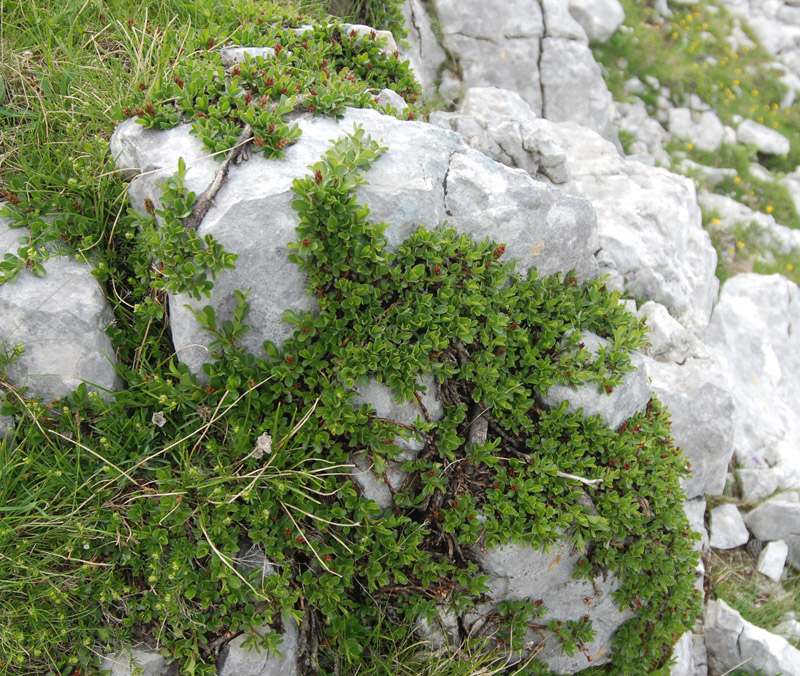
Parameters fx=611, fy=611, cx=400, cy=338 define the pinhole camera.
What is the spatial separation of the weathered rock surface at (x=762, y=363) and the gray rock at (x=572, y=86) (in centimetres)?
312

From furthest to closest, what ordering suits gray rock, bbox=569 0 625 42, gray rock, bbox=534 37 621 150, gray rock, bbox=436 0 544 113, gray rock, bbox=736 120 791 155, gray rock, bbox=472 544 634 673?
gray rock, bbox=736 120 791 155 < gray rock, bbox=569 0 625 42 < gray rock, bbox=534 37 621 150 < gray rock, bbox=436 0 544 113 < gray rock, bbox=472 544 634 673

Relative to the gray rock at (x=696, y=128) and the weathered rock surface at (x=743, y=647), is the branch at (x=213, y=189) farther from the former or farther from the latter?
the gray rock at (x=696, y=128)

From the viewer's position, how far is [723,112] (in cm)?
1134

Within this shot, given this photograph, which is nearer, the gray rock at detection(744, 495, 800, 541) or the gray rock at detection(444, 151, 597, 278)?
the gray rock at detection(444, 151, 597, 278)

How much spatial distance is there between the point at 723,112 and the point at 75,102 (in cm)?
1100

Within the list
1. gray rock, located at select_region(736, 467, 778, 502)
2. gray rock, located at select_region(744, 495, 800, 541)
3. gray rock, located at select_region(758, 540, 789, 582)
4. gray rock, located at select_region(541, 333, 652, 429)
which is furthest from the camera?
gray rock, located at select_region(736, 467, 778, 502)

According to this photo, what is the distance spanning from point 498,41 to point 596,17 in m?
2.83

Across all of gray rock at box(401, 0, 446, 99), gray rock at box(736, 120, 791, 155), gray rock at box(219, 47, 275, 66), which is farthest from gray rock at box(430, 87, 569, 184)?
gray rock at box(736, 120, 791, 155)

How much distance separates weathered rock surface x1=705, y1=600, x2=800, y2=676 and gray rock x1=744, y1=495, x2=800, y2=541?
1.22 m

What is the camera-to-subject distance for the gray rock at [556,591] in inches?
176

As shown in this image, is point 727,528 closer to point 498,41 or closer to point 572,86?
point 572,86

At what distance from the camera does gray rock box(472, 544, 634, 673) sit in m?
4.46

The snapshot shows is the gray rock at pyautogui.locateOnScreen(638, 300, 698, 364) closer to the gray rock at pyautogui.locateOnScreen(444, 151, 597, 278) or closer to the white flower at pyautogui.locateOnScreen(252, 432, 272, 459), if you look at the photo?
the gray rock at pyautogui.locateOnScreen(444, 151, 597, 278)

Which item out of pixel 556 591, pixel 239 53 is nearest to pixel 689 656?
pixel 556 591
